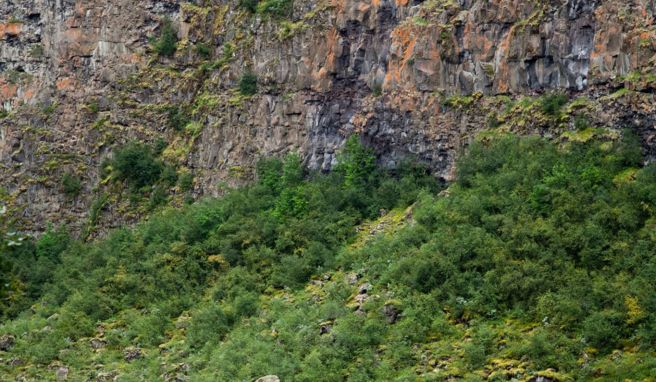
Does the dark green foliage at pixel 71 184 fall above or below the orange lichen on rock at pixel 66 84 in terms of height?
below

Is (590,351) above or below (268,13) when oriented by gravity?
A: below

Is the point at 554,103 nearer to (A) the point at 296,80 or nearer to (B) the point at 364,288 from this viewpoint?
(B) the point at 364,288

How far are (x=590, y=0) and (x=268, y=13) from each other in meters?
19.0

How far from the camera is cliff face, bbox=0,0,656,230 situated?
167ft

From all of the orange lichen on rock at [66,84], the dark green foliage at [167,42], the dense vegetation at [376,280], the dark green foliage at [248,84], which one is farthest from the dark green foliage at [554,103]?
the orange lichen on rock at [66,84]

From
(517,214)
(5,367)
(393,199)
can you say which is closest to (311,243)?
(393,199)

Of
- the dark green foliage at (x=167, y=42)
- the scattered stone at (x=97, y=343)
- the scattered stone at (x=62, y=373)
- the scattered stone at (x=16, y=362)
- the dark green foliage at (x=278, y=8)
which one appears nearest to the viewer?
the scattered stone at (x=62, y=373)

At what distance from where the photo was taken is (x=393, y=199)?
5569 centimetres

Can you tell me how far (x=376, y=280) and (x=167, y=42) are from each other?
25.6m

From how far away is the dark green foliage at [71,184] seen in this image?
68.1m

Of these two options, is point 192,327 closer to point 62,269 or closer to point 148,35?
point 62,269

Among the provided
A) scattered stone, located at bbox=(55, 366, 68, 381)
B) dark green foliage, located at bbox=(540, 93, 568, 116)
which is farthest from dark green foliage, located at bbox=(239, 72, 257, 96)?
scattered stone, located at bbox=(55, 366, 68, 381)

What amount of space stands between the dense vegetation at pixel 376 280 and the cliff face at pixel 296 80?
6.52ft

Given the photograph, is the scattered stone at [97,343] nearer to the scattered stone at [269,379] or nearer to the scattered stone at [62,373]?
the scattered stone at [62,373]
